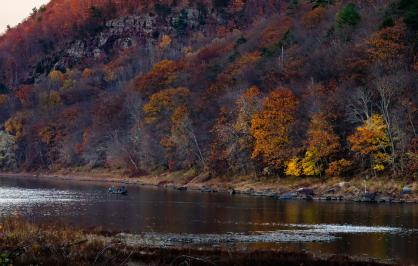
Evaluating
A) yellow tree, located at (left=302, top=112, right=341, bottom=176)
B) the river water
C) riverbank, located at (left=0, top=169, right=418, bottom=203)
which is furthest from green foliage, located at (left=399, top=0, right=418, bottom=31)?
the river water

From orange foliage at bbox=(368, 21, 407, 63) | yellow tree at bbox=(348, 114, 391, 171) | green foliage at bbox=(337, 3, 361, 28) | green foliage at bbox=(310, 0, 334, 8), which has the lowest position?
yellow tree at bbox=(348, 114, 391, 171)

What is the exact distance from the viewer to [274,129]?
101 meters

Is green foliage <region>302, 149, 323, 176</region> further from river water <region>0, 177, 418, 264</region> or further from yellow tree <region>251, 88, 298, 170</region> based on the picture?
river water <region>0, 177, 418, 264</region>

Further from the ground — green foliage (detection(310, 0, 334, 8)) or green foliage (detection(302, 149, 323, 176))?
green foliage (detection(310, 0, 334, 8))

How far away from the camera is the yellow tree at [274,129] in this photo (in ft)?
327

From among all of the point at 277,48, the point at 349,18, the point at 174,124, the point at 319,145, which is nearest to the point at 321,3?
Answer: the point at 277,48

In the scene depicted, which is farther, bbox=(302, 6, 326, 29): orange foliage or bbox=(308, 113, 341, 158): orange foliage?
bbox=(302, 6, 326, 29): orange foliage

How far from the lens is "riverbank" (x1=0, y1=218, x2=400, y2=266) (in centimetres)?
3275

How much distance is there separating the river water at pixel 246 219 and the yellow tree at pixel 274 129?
1299 cm

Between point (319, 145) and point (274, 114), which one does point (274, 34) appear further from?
point (319, 145)

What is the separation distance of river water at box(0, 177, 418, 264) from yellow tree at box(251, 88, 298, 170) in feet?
42.6

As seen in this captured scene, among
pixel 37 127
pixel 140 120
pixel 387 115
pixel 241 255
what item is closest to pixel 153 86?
pixel 140 120

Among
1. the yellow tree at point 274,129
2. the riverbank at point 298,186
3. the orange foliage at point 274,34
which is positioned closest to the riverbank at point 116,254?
the riverbank at point 298,186

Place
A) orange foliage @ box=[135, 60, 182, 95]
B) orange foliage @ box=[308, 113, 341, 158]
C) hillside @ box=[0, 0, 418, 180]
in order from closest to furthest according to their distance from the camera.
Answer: hillside @ box=[0, 0, 418, 180], orange foliage @ box=[308, 113, 341, 158], orange foliage @ box=[135, 60, 182, 95]
